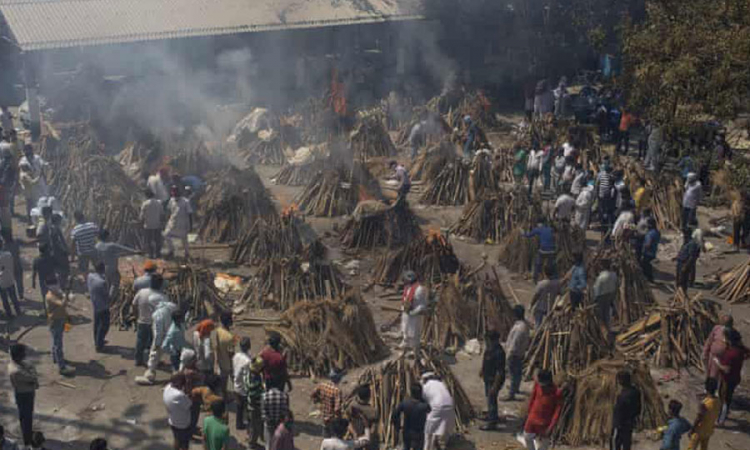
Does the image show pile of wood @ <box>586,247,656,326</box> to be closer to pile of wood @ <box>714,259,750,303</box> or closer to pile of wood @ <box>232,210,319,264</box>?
pile of wood @ <box>714,259,750,303</box>

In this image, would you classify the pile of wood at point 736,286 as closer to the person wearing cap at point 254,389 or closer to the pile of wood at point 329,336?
the pile of wood at point 329,336

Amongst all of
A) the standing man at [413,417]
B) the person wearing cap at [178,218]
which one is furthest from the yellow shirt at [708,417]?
the person wearing cap at [178,218]

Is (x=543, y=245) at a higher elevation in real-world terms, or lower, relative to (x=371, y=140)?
lower

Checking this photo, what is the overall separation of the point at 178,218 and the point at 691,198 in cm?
1131

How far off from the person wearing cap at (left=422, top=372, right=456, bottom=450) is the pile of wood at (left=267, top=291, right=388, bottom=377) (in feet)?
9.71

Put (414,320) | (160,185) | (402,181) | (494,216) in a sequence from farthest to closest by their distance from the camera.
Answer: (402,181) → (494,216) → (160,185) → (414,320)

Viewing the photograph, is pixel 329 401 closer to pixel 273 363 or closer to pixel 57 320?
pixel 273 363

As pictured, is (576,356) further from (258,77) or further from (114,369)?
(258,77)

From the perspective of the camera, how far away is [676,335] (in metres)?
14.2

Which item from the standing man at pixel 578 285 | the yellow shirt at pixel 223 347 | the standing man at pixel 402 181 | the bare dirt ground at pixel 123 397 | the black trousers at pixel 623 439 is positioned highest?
the standing man at pixel 402 181

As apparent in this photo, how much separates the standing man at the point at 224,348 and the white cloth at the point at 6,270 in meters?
4.71

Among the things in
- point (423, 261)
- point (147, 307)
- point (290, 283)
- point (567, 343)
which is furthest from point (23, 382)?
point (423, 261)

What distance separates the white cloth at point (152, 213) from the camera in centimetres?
1723

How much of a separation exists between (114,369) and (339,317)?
142 inches
